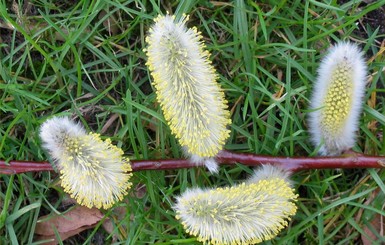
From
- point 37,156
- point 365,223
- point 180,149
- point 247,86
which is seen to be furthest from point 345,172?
point 37,156

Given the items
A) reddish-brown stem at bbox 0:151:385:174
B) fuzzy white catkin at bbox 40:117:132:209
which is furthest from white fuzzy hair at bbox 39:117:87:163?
reddish-brown stem at bbox 0:151:385:174

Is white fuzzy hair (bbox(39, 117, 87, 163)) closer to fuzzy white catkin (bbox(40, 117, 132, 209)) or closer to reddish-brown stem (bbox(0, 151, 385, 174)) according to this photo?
fuzzy white catkin (bbox(40, 117, 132, 209))

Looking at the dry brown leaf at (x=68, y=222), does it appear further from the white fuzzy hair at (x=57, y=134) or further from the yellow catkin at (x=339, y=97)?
the yellow catkin at (x=339, y=97)

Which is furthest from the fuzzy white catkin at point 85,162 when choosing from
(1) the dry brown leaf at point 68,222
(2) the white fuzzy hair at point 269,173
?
(2) the white fuzzy hair at point 269,173

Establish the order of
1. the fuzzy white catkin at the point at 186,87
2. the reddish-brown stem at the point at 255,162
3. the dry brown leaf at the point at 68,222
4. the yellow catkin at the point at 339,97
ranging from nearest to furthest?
1. the fuzzy white catkin at the point at 186,87
2. the yellow catkin at the point at 339,97
3. the reddish-brown stem at the point at 255,162
4. the dry brown leaf at the point at 68,222

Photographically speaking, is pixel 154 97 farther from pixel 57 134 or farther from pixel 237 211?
pixel 237 211
